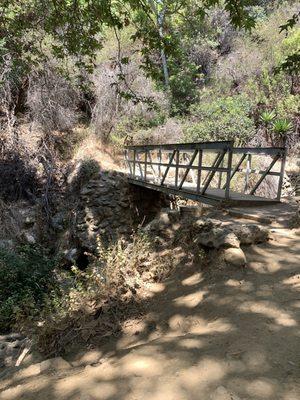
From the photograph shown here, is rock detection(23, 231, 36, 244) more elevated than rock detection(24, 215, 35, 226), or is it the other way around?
rock detection(24, 215, 35, 226)

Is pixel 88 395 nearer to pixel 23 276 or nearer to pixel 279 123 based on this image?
pixel 23 276

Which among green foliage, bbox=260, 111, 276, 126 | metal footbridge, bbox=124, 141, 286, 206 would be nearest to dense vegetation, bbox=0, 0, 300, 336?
green foliage, bbox=260, 111, 276, 126

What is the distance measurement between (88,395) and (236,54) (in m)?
22.0

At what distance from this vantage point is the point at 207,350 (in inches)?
110

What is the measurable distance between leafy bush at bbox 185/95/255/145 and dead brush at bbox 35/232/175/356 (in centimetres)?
1130

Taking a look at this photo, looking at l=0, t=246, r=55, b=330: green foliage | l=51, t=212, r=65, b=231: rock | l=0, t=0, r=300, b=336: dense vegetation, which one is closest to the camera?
l=0, t=246, r=55, b=330: green foliage

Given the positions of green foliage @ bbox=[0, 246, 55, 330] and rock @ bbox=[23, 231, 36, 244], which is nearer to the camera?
green foliage @ bbox=[0, 246, 55, 330]

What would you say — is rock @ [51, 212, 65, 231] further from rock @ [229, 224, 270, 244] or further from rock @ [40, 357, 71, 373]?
rock @ [40, 357, 71, 373]

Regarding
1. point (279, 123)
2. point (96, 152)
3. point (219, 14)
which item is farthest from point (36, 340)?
point (219, 14)

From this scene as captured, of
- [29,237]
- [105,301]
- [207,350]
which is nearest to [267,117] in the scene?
[29,237]

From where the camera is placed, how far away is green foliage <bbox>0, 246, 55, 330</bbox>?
5.75 metres

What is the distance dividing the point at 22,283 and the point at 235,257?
4.33 metres

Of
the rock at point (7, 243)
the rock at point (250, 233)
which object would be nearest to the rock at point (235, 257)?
the rock at point (250, 233)

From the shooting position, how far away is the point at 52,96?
1488cm
